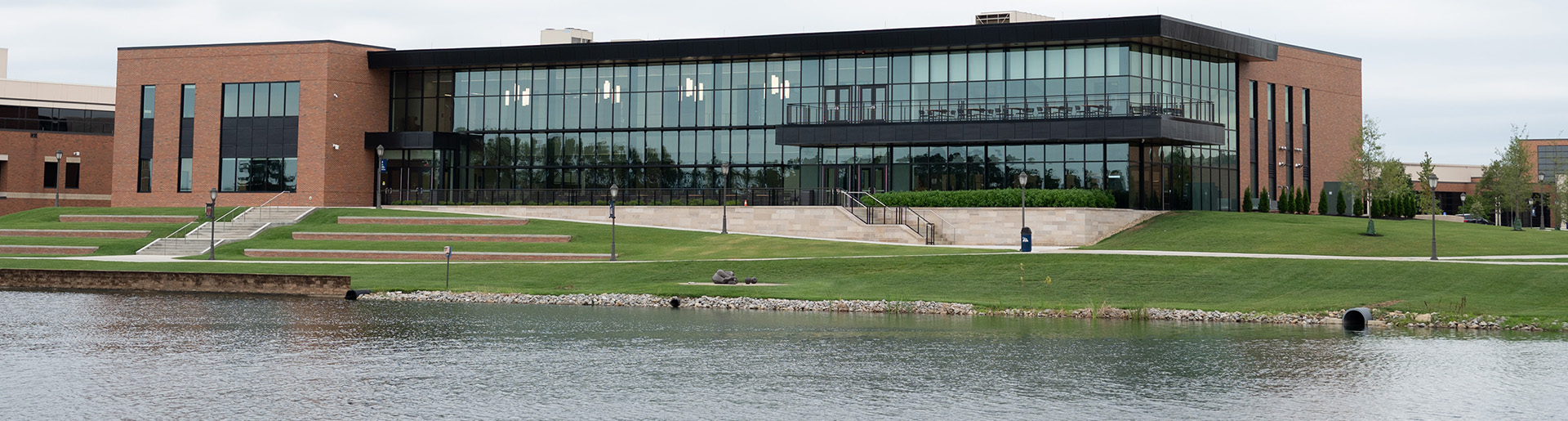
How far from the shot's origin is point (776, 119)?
60312 mm

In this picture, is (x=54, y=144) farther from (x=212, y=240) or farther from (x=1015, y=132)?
(x=1015, y=132)

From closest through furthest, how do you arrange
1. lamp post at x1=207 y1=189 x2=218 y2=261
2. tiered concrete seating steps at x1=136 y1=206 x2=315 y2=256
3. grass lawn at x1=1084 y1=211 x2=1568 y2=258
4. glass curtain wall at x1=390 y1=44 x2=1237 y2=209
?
grass lawn at x1=1084 y1=211 x2=1568 y2=258 < lamp post at x1=207 y1=189 x2=218 y2=261 < tiered concrete seating steps at x1=136 y1=206 x2=315 y2=256 < glass curtain wall at x1=390 y1=44 x2=1237 y2=209

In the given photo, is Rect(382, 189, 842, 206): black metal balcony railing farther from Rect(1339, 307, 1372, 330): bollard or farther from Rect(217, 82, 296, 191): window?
Rect(1339, 307, 1372, 330): bollard

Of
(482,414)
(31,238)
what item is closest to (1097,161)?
(482,414)

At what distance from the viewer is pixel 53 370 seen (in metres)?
19.4

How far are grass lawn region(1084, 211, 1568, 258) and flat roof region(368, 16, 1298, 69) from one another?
7.54m

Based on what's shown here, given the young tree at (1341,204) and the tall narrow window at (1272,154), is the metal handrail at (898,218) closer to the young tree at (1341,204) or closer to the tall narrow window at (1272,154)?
the tall narrow window at (1272,154)

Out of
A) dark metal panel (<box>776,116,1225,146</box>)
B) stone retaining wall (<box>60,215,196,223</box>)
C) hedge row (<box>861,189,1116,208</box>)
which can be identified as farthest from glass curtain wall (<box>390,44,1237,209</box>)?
stone retaining wall (<box>60,215,196,223</box>)

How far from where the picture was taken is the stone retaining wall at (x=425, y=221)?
56500 millimetres

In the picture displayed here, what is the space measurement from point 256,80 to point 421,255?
72.9 feet

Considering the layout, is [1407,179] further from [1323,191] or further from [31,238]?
[31,238]

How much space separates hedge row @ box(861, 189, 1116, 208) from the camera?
4928cm

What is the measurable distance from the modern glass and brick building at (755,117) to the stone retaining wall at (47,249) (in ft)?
42.9

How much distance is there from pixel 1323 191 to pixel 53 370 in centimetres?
5475
